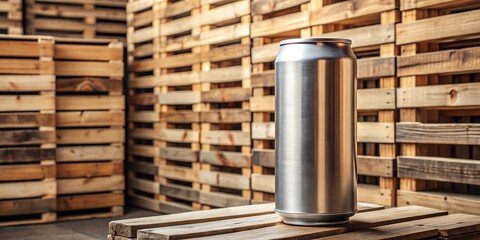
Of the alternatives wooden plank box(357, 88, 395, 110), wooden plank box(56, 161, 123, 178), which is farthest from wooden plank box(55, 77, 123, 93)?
wooden plank box(357, 88, 395, 110)

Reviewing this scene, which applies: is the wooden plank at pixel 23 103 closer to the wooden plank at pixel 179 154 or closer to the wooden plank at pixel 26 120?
the wooden plank at pixel 26 120

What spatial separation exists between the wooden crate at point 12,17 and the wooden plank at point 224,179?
2.90 metres

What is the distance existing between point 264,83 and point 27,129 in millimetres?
2734

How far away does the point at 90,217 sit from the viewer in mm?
8188

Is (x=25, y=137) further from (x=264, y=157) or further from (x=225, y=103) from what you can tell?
(x=264, y=157)

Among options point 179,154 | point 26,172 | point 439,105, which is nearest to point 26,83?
point 26,172

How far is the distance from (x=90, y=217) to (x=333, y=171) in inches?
196

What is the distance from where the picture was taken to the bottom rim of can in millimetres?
3736

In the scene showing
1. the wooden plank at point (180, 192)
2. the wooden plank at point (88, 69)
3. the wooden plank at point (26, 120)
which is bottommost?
the wooden plank at point (180, 192)

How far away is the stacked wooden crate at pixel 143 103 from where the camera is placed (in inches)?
334

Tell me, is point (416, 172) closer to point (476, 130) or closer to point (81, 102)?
point (476, 130)

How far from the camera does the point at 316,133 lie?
371 centimetres

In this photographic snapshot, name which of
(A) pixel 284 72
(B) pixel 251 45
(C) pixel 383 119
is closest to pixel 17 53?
(B) pixel 251 45

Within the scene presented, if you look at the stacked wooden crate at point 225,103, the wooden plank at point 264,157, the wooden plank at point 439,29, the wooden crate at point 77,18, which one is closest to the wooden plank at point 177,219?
the wooden plank at point 439,29
